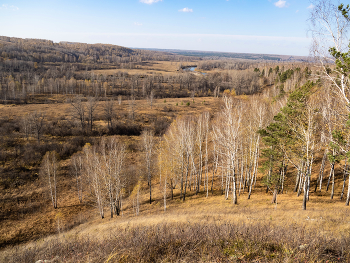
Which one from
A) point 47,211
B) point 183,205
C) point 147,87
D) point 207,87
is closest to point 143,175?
point 183,205

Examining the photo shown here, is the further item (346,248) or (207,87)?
(207,87)

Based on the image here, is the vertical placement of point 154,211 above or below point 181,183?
below

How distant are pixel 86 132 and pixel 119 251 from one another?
51.2 meters

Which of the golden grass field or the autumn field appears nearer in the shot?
the autumn field

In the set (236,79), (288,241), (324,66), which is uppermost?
(236,79)

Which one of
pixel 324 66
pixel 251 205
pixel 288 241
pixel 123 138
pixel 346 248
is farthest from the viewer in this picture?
pixel 123 138

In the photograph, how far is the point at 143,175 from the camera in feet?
105

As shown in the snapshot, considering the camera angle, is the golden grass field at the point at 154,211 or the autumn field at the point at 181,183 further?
the golden grass field at the point at 154,211

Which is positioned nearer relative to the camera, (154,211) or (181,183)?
(154,211)

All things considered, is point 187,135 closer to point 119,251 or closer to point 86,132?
point 119,251

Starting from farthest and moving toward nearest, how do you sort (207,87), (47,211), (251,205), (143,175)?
(207,87)
(143,175)
(47,211)
(251,205)

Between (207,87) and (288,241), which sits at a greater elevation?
(207,87)

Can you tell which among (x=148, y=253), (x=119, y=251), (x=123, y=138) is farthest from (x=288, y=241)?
(x=123, y=138)

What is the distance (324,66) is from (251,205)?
1434cm
